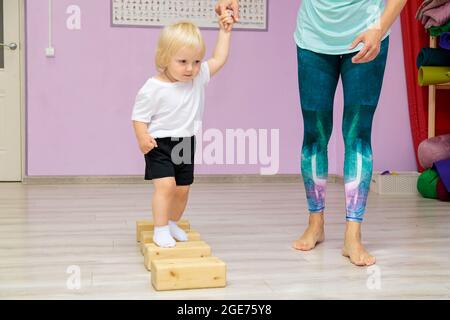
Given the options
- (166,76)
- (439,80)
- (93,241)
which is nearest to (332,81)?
(166,76)

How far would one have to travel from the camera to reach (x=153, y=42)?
4.21m

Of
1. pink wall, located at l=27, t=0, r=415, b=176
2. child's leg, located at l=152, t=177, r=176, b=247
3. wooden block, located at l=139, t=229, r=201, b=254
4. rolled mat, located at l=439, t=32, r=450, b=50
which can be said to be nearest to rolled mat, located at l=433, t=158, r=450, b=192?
rolled mat, located at l=439, t=32, r=450, b=50

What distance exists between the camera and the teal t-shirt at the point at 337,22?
1.86 meters

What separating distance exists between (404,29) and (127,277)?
2.74 metres

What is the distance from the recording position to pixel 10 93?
4.14 m

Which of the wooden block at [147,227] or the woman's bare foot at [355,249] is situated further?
the wooden block at [147,227]

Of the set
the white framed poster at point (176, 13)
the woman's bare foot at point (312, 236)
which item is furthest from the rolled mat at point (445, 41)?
the woman's bare foot at point (312, 236)

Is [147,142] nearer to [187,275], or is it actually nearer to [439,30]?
[187,275]

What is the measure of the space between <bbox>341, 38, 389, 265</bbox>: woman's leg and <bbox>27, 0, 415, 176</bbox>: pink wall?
2211 mm

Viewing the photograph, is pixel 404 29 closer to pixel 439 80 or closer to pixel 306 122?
pixel 439 80

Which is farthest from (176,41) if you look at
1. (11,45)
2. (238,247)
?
(11,45)

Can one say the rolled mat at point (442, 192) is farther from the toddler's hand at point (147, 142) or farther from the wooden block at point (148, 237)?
the toddler's hand at point (147, 142)

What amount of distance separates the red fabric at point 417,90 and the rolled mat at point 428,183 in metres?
0.36
